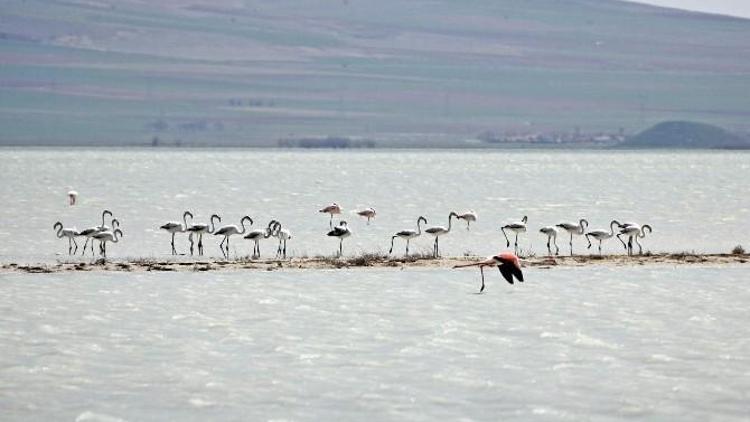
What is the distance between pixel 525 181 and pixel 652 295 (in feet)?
229

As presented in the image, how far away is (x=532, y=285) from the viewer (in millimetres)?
27125

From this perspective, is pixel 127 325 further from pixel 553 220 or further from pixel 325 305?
pixel 553 220

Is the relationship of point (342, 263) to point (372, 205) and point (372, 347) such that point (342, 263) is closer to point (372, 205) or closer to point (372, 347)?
point (372, 347)

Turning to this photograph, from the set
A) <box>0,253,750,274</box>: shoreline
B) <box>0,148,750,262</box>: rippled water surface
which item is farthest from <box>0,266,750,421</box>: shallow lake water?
<box>0,148,750,262</box>: rippled water surface

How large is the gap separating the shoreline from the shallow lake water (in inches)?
41.4

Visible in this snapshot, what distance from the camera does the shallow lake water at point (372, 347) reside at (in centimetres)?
1669

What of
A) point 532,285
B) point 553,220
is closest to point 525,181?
point 553,220

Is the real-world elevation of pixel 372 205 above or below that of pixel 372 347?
above

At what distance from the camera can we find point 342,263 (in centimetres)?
3039

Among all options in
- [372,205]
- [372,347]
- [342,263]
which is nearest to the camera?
[372,347]

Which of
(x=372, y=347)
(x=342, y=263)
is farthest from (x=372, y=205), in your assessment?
(x=372, y=347)

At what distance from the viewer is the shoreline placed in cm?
2975

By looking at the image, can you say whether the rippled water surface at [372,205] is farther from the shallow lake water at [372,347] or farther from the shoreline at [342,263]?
the shallow lake water at [372,347]

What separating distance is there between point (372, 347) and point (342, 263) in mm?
10230
